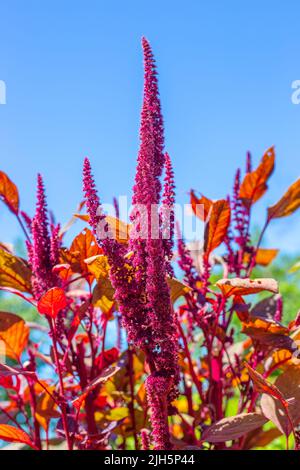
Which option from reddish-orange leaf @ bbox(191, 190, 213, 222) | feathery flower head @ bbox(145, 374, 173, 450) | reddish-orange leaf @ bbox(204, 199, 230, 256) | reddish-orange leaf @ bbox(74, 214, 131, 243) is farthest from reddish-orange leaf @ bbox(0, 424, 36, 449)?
reddish-orange leaf @ bbox(191, 190, 213, 222)

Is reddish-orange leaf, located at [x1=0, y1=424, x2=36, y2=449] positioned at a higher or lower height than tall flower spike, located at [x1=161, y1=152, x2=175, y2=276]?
lower

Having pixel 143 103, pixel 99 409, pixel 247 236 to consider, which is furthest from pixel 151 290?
pixel 99 409

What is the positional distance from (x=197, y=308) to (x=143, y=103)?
0.47 meters

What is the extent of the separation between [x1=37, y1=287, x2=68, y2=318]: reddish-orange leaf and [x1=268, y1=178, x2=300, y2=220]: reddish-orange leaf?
1.90ft

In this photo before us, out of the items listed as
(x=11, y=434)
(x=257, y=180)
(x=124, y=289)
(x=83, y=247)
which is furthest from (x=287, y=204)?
(x=11, y=434)

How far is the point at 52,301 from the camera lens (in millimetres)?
892

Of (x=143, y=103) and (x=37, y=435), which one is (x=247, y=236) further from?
(x=37, y=435)

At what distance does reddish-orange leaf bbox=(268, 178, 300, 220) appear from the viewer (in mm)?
1207

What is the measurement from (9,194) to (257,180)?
23.0 inches

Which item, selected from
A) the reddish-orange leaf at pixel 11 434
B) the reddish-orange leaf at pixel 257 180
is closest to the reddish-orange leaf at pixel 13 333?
the reddish-orange leaf at pixel 11 434

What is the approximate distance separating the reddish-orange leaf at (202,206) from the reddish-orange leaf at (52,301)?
471 mm

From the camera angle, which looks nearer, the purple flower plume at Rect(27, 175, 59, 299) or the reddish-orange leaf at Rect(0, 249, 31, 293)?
the purple flower plume at Rect(27, 175, 59, 299)

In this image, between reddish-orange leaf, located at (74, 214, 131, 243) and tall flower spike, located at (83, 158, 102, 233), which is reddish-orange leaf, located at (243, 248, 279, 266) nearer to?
reddish-orange leaf, located at (74, 214, 131, 243)

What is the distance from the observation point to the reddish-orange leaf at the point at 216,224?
1082 mm
